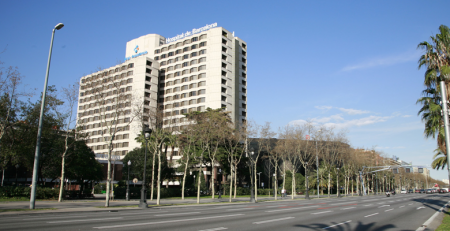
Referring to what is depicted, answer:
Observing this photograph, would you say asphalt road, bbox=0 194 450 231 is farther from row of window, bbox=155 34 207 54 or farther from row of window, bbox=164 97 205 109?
row of window, bbox=155 34 207 54

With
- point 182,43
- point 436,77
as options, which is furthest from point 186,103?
point 436,77

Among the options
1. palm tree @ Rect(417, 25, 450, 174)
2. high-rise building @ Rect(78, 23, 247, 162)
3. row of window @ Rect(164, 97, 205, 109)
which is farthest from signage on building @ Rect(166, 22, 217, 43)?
palm tree @ Rect(417, 25, 450, 174)

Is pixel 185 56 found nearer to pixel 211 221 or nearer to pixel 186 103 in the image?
pixel 186 103

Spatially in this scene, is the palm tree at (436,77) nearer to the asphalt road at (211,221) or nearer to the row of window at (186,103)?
the asphalt road at (211,221)

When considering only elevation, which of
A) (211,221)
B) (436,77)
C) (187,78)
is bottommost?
(211,221)

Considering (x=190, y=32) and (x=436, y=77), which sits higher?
(x=190, y=32)

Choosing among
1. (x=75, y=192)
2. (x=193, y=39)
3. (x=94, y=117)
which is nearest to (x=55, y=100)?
(x=75, y=192)

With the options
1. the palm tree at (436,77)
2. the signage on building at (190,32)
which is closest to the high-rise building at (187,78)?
the signage on building at (190,32)

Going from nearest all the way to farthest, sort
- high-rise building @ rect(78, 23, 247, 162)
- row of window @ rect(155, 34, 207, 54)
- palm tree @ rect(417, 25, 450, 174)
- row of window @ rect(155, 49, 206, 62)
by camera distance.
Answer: palm tree @ rect(417, 25, 450, 174)
high-rise building @ rect(78, 23, 247, 162)
row of window @ rect(155, 49, 206, 62)
row of window @ rect(155, 34, 207, 54)

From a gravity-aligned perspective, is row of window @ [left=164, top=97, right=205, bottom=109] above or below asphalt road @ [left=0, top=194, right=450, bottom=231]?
above

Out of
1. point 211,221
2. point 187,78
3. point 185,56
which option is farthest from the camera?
point 185,56

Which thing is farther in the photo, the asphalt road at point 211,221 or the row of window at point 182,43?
the row of window at point 182,43

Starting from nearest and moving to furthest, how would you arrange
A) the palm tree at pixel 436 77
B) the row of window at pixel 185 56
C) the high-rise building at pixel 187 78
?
the palm tree at pixel 436 77 → the high-rise building at pixel 187 78 → the row of window at pixel 185 56

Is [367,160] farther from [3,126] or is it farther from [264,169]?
[3,126]
